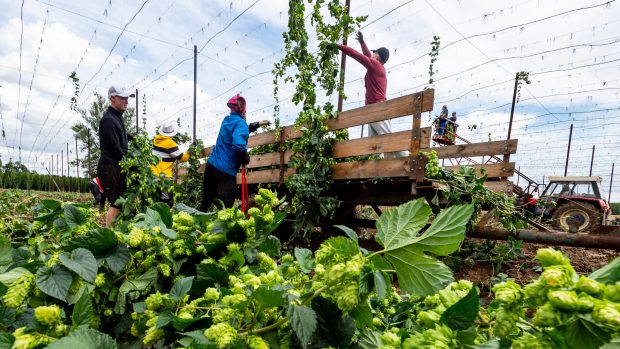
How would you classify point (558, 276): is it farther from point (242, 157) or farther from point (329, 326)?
point (242, 157)

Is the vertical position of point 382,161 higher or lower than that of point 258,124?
lower

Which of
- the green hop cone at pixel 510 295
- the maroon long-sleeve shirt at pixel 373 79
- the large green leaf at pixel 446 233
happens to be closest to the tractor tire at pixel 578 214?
the maroon long-sleeve shirt at pixel 373 79

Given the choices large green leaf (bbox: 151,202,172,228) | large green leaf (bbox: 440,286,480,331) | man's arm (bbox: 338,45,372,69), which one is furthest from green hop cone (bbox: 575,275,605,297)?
man's arm (bbox: 338,45,372,69)

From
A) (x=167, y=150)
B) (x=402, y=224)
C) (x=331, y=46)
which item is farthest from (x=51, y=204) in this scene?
(x=167, y=150)

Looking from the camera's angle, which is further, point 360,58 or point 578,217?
point 578,217

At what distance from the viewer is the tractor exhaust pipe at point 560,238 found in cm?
257

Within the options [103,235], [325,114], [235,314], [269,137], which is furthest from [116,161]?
[235,314]

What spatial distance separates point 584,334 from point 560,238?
314 cm

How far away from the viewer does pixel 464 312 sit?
1.27 ft

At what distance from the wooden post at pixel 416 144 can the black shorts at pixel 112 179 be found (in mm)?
3736

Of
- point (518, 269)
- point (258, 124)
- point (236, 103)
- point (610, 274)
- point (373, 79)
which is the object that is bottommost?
point (518, 269)

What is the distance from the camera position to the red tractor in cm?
901

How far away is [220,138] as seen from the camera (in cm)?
448

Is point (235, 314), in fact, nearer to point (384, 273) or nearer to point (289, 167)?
point (384, 273)
